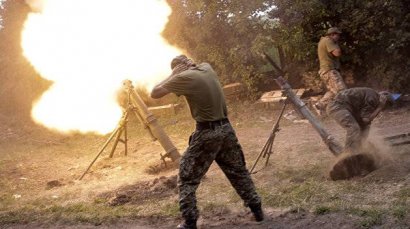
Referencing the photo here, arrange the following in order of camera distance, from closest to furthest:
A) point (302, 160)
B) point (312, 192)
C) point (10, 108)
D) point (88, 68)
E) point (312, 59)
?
point (312, 192) → point (302, 160) → point (88, 68) → point (312, 59) → point (10, 108)

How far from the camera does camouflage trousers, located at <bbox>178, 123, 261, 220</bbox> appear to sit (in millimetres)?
5270

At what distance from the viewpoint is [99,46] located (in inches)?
410

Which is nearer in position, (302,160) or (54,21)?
(302,160)

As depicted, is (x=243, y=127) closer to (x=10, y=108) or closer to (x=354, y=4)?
(x=354, y=4)

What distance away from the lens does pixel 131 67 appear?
10.8 m

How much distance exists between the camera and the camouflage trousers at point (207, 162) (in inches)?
207

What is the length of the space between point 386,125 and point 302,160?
9.80 ft

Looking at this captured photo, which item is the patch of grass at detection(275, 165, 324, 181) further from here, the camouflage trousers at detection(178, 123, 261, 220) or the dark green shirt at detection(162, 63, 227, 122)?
the dark green shirt at detection(162, 63, 227, 122)

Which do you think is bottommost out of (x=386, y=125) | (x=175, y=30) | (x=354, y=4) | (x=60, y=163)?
(x=386, y=125)

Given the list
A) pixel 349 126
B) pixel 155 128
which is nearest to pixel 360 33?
pixel 349 126

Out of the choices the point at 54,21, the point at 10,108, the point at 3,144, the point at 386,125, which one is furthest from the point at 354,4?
the point at 10,108

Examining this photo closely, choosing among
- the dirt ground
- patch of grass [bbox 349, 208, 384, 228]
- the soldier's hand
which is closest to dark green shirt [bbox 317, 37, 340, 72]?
the dirt ground

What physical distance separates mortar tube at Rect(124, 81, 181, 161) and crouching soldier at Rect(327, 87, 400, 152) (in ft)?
10.3

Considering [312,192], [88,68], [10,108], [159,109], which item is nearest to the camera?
[312,192]
